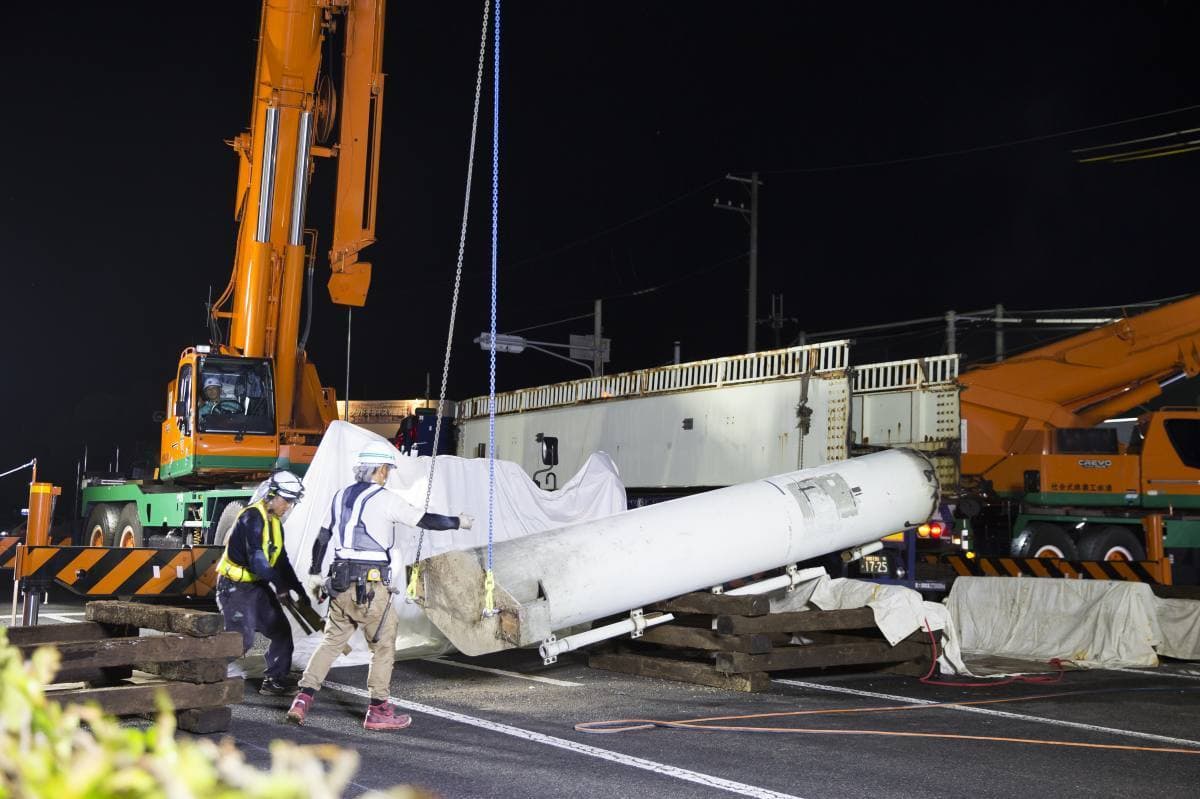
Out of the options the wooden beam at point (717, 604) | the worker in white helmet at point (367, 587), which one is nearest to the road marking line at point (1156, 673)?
the wooden beam at point (717, 604)

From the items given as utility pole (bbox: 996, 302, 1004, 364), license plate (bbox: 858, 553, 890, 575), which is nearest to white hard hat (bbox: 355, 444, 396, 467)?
license plate (bbox: 858, 553, 890, 575)

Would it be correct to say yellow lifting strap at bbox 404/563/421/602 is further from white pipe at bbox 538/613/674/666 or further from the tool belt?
the tool belt

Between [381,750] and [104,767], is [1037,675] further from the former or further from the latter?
[104,767]

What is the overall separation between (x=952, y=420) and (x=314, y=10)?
37.4ft

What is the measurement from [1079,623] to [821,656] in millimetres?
4192

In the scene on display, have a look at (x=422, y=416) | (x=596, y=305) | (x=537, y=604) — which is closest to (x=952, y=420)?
(x=537, y=604)

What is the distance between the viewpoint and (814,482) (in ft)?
37.9

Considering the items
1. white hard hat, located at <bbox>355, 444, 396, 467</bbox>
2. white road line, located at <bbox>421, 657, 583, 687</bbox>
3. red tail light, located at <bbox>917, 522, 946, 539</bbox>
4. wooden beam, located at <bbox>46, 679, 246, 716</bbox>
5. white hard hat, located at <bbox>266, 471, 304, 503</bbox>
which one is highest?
white hard hat, located at <bbox>355, 444, 396, 467</bbox>

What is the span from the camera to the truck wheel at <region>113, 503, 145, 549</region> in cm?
1814

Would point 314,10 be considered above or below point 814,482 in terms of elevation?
above

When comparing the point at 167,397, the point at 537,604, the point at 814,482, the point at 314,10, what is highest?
the point at 314,10

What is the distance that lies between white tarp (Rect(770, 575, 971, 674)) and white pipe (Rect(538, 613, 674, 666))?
1.65 meters

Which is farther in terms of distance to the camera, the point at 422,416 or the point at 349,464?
the point at 422,416

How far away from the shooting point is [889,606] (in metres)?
10.8
